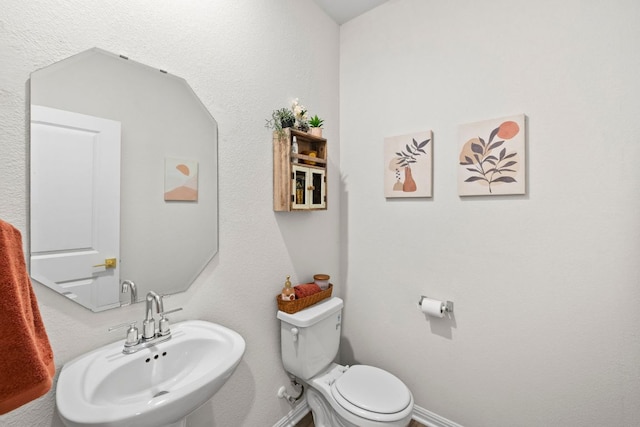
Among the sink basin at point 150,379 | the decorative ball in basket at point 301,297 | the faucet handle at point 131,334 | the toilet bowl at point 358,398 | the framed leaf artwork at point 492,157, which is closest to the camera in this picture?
the sink basin at point 150,379

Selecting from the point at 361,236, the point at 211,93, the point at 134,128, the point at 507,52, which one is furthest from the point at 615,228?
the point at 134,128

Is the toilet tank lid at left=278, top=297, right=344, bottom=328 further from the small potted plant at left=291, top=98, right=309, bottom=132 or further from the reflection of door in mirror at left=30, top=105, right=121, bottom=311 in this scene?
the small potted plant at left=291, top=98, right=309, bottom=132

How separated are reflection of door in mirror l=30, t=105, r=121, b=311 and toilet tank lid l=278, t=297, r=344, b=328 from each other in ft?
A: 2.54

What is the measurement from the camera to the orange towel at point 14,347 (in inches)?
20.3

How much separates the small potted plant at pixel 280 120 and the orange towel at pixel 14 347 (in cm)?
112

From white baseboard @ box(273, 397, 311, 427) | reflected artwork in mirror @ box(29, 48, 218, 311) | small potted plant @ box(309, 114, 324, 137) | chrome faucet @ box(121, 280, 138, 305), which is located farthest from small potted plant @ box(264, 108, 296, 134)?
white baseboard @ box(273, 397, 311, 427)

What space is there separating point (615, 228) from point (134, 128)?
2.02m

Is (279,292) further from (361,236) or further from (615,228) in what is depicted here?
(615,228)

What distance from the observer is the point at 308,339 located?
57.8 inches

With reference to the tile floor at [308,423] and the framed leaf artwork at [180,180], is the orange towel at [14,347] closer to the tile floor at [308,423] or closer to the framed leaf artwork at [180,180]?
the framed leaf artwork at [180,180]

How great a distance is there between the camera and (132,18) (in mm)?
1006

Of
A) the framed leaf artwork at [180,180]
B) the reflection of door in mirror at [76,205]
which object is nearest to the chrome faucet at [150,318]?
the reflection of door in mirror at [76,205]

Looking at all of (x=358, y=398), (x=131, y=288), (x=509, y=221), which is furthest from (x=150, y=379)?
(x=509, y=221)

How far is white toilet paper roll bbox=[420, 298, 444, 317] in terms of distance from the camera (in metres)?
1.55
